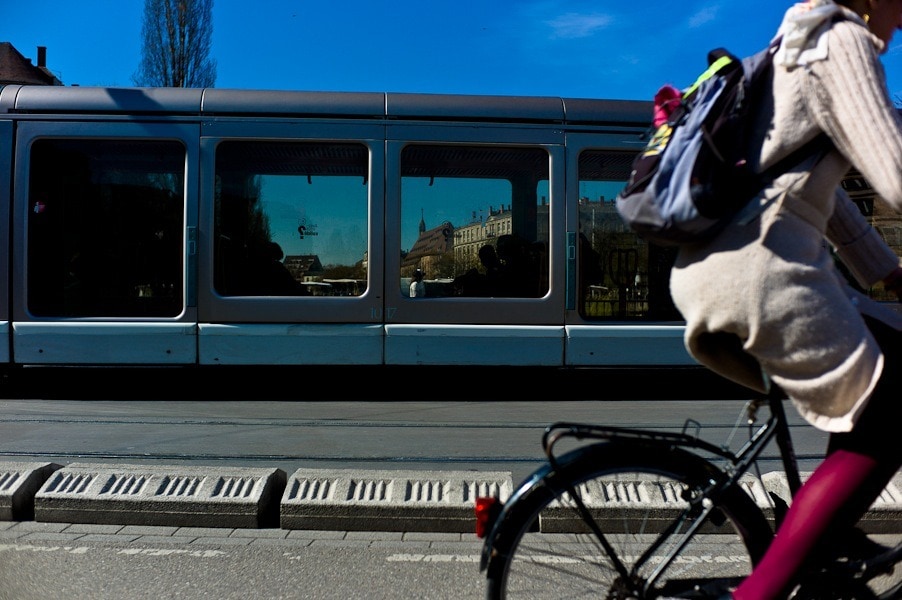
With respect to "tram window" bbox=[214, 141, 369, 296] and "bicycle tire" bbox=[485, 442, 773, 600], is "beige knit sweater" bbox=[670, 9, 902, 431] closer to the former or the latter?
"bicycle tire" bbox=[485, 442, 773, 600]

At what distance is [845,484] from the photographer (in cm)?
190

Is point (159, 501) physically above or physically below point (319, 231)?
below

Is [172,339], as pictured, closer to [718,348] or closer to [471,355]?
[471,355]

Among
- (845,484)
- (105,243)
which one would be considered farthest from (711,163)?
(105,243)

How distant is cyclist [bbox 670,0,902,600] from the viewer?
1.73m

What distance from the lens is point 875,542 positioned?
204cm

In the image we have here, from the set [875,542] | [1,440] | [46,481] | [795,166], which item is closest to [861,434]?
[875,542]

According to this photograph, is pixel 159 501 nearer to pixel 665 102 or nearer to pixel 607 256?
pixel 665 102

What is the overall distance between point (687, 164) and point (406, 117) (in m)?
6.25

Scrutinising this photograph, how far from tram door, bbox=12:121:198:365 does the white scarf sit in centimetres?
664

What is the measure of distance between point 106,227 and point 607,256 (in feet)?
15.3

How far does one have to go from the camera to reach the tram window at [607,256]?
7953mm

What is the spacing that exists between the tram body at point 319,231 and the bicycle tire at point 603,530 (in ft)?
18.1

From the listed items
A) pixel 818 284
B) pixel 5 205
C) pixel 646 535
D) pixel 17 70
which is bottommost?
pixel 646 535
